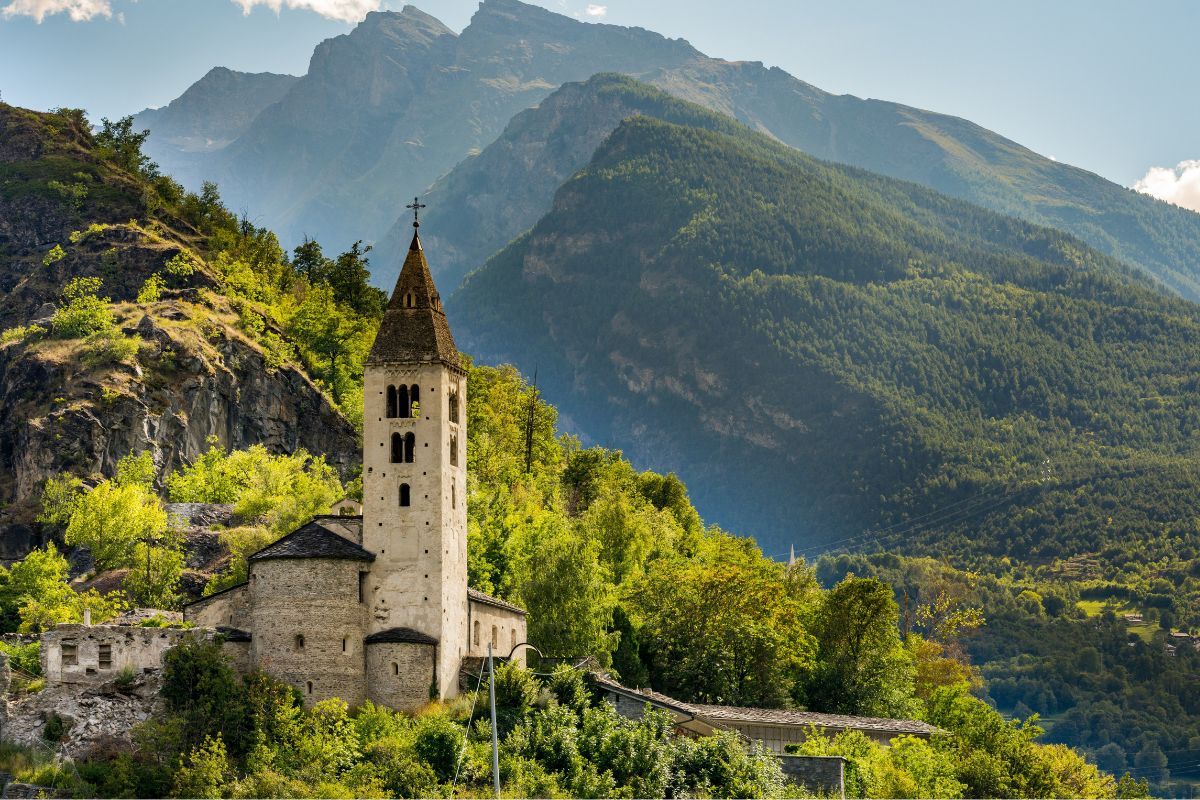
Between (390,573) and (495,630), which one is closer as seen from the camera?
(390,573)

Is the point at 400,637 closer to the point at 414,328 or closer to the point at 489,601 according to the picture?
the point at 489,601

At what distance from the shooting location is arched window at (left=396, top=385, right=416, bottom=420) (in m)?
84.2

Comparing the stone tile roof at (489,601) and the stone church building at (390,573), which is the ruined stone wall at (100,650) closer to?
the stone church building at (390,573)

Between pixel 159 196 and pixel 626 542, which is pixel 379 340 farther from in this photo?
pixel 159 196

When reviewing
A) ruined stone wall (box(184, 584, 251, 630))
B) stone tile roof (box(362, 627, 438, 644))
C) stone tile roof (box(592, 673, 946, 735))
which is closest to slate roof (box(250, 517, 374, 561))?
ruined stone wall (box(184, 584, 251, 630))

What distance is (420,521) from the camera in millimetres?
82312

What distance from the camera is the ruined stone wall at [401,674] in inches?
3132

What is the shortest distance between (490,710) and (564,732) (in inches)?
151

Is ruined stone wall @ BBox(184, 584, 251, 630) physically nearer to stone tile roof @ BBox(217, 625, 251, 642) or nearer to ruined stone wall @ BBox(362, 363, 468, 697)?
stone tile roof @ BBox(217, 625, 251, 642)

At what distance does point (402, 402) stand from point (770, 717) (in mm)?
26280

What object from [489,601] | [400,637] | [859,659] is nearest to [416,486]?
[400,637]

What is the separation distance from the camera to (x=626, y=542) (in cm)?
12231

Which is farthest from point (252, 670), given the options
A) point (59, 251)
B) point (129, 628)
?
point (59, 251)

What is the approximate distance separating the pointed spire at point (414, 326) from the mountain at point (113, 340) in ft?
123
